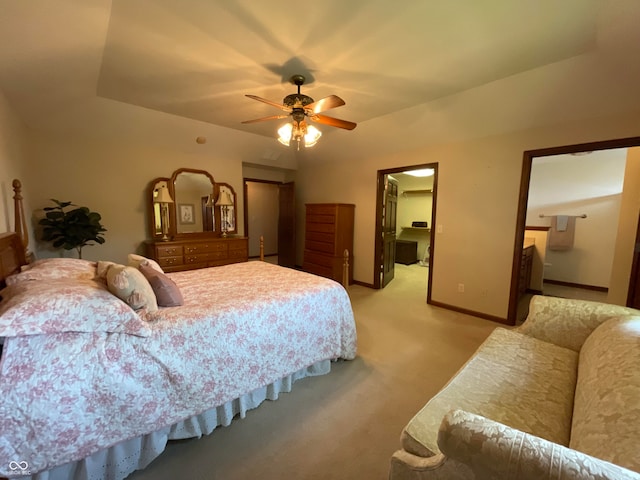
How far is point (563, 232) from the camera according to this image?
16.3ft

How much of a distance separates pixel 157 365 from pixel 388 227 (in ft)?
13.7

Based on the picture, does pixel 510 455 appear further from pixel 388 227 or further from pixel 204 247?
pixel 204 247

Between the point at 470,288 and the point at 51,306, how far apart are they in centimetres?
413

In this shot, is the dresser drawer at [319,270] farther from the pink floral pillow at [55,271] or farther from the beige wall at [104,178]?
the pink floral pillow at [55,271]

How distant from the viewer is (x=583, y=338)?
1715mm

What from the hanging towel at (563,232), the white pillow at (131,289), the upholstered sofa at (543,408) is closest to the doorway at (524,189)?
the upholstered sofa at (543,408)

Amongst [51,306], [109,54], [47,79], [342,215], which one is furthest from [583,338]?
[47,79]

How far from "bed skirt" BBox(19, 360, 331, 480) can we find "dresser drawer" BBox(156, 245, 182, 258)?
2.89 m

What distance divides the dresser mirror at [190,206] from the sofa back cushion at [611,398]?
4.70 m

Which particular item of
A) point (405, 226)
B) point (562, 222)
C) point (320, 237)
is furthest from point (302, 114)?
point (405, 226)

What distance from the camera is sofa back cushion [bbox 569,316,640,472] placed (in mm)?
815

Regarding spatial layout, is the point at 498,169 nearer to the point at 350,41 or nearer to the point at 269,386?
the point at 350,41

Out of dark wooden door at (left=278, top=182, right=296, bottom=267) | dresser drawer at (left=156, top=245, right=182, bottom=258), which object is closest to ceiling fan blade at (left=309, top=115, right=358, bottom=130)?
dresser drawer at (left=156, top=245, right=182, bottom=258)

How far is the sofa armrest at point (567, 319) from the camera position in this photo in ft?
5.57
